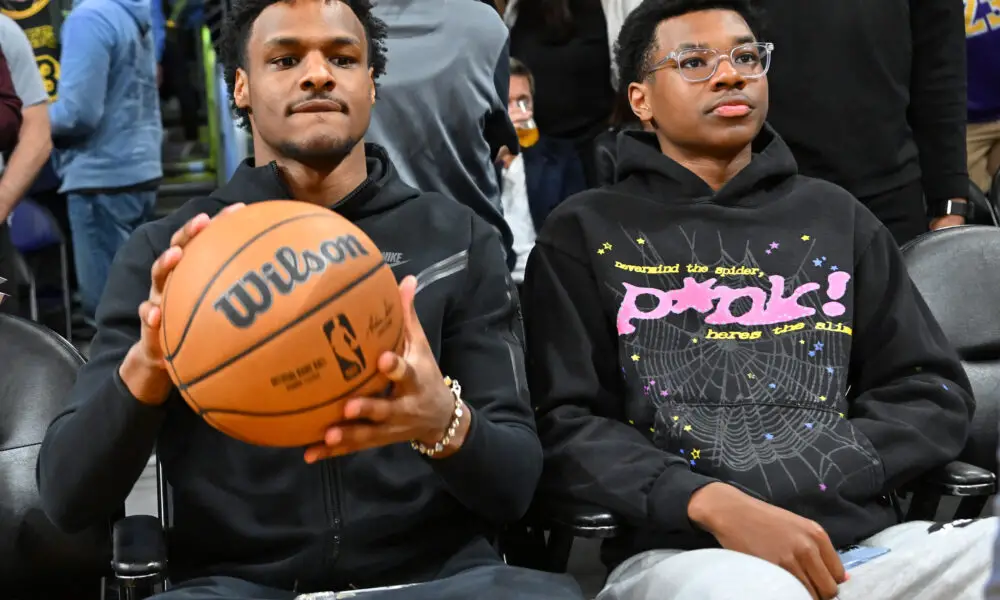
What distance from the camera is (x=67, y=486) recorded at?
1775 mm

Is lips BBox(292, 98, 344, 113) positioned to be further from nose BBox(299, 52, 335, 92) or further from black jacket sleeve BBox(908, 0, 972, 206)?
black jacket sleeve BBox(908, 0, 972, 206)

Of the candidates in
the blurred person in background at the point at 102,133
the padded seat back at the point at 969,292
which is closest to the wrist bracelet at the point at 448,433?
the padded seat back at the point at 969,292

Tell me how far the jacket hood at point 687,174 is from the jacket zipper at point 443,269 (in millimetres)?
497

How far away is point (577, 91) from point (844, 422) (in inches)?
76.8

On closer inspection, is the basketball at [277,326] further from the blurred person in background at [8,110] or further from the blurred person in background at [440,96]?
the blurred person in background at [8,110]

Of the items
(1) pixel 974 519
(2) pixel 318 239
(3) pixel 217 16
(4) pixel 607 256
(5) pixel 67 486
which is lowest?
(1) pixel 974 519

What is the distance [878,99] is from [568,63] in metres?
1.21

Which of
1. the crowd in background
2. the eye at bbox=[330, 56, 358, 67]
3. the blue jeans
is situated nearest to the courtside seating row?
the crowd in background

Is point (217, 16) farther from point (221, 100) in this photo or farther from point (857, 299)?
point (857, 299)

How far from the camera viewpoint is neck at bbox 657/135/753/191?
2.37 meters

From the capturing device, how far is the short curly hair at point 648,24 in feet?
7.95

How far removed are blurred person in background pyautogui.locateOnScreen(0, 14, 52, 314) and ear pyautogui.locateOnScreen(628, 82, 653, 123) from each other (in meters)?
1.85

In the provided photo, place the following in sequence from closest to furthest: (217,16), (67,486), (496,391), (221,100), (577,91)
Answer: (67,486), (496,391), (577,91), (217,16), (221,100)

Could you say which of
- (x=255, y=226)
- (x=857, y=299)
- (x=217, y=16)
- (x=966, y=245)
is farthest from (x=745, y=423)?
(x=217, y=16)
